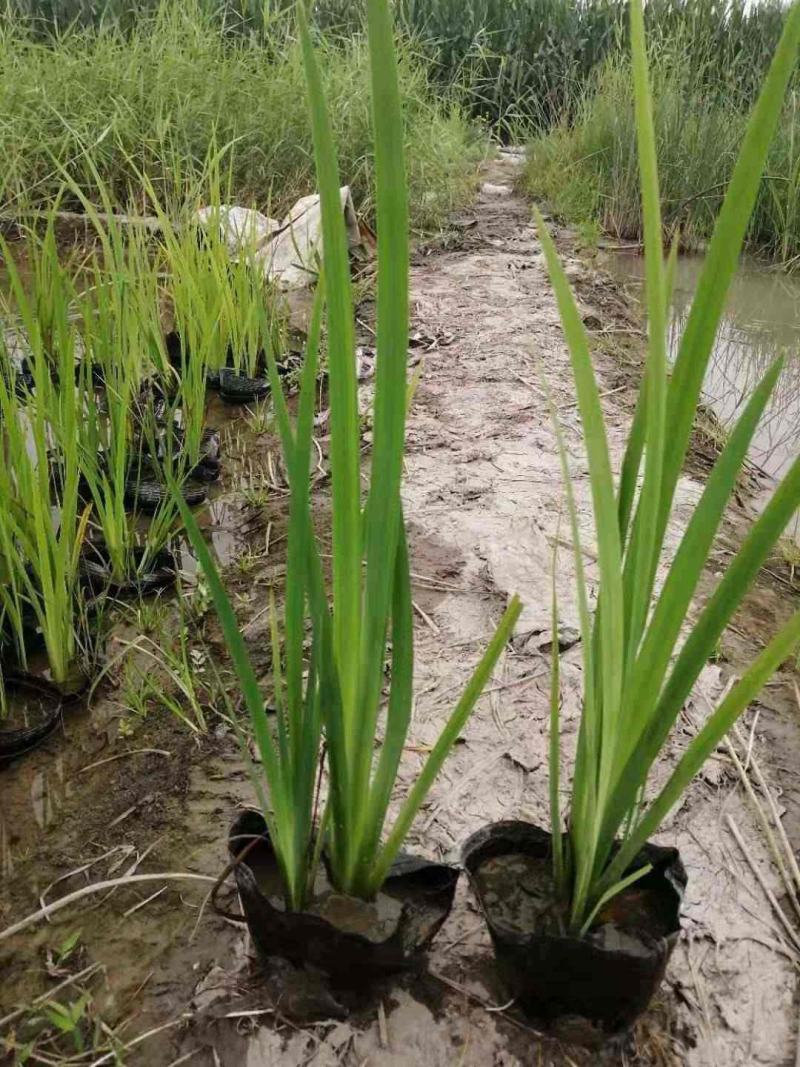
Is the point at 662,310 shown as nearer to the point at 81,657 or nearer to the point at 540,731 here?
the point at 540,731

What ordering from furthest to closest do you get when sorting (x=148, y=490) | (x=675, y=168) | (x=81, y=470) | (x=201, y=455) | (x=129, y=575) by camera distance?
(x=675, y=168) → (x=201, y=455) → (x=148, y=490) → (x=81, y=470) → (x=129, y=575)

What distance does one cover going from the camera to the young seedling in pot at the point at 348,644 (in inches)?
23.2

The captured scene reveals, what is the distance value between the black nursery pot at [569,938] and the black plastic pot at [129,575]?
889mm

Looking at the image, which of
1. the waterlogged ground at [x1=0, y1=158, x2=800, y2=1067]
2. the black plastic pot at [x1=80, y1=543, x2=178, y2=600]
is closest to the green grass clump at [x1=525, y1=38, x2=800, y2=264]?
the waterlogged ground at [x1=0, y1=158, x2=800, y2=1067]

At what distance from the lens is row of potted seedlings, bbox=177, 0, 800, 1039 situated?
596 mm

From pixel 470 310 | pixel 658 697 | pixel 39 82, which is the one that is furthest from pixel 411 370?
pixel 39 82

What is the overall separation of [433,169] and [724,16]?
4.16 m

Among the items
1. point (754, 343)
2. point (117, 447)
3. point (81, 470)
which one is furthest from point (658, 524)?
point (754, 343)

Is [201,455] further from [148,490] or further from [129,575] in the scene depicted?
[129,575]

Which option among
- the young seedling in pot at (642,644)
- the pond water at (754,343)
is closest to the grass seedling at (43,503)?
the young seedling in pot at (642,644)

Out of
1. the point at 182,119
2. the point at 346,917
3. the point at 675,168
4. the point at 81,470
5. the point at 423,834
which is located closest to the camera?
the point at 346,917

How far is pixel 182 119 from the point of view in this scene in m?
3.79

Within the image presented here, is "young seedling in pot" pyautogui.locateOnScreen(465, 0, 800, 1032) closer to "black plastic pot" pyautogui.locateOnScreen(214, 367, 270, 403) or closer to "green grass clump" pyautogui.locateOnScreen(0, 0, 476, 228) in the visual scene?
"black plastic pot" pyautogui.locateOnScreen(214, 367, 270, 403)

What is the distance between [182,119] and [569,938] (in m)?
3.92
